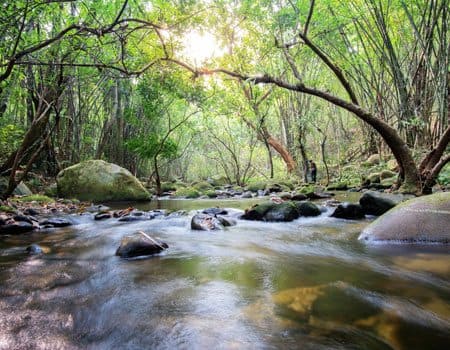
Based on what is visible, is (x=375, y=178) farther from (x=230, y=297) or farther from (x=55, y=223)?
(x=230, y=297)

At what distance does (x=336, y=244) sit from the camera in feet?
12.3

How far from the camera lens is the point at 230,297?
217 centimetres

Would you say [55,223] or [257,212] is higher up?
[257,212]

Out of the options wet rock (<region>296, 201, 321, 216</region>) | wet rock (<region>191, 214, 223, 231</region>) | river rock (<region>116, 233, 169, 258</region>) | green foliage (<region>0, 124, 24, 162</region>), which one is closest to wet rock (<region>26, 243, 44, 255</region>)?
river rock (<region>116, 233, 169, 258</region>)

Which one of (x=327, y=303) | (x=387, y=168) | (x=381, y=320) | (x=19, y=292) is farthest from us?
(x=387, y=168)

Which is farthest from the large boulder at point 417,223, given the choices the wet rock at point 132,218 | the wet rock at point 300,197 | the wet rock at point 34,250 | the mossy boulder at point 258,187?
the mossy boulder at point 258,187

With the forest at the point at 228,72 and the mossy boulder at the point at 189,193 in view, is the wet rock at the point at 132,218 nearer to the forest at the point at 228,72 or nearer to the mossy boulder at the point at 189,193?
the forest at the point at 228,72

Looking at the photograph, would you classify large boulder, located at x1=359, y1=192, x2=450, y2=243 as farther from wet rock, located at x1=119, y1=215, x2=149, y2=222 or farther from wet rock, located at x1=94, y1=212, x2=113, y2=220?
wet rock, located at x1=94, y1=212, x2=113, y2=220

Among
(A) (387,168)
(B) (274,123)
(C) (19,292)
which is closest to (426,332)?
(C) (19,292)

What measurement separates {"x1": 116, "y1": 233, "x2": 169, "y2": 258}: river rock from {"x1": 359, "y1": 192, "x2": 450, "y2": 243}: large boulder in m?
2.41

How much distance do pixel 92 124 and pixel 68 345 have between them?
A: 14.8m

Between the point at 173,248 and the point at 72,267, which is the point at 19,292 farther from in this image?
the point at 173,248

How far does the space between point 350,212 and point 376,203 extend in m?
0.47

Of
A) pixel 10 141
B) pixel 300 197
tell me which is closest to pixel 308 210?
pixel 300 197
